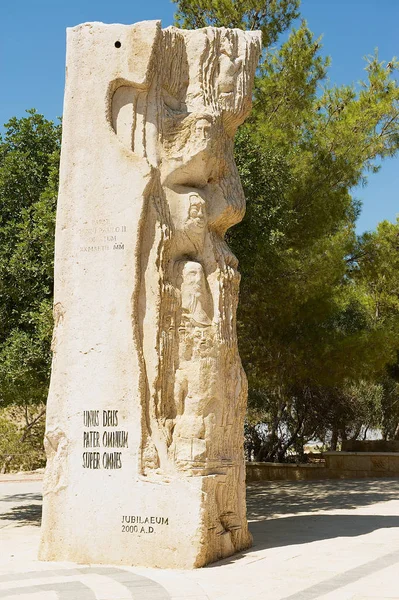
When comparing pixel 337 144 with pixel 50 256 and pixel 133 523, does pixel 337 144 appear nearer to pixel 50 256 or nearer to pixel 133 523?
pixel 50 256

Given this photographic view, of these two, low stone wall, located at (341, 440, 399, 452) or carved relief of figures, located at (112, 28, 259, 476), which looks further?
low stone wall, located at (341, 440, 399, 452)

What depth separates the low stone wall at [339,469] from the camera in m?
17.6

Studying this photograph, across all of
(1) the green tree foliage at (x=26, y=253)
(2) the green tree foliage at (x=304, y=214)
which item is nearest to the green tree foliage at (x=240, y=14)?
(2) the green tree foliage at (x=304, y=214)

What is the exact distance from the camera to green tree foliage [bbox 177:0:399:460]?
466 inches

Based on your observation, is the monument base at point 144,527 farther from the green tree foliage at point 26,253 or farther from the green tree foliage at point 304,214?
the green tree foliage at point 304,214

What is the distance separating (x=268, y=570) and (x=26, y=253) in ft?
18.2

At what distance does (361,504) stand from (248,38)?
7300mm

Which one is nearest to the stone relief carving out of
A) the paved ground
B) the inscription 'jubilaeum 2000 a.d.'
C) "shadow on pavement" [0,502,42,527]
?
the inscription 'jubilaeum 2000 a.d.'

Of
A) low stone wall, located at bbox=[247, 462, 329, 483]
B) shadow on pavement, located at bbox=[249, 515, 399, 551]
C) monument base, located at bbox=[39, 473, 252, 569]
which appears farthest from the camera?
low stone wall, located at bbox=[247, 462, 329, 483]

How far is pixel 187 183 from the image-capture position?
26.3 feet

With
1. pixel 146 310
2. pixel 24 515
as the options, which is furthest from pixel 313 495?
pixel 146 310

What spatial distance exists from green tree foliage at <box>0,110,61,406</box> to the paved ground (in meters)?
Answer: 2.04

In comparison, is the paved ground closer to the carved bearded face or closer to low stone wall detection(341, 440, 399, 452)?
the carved bearded face

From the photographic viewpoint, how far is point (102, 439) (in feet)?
24.1
